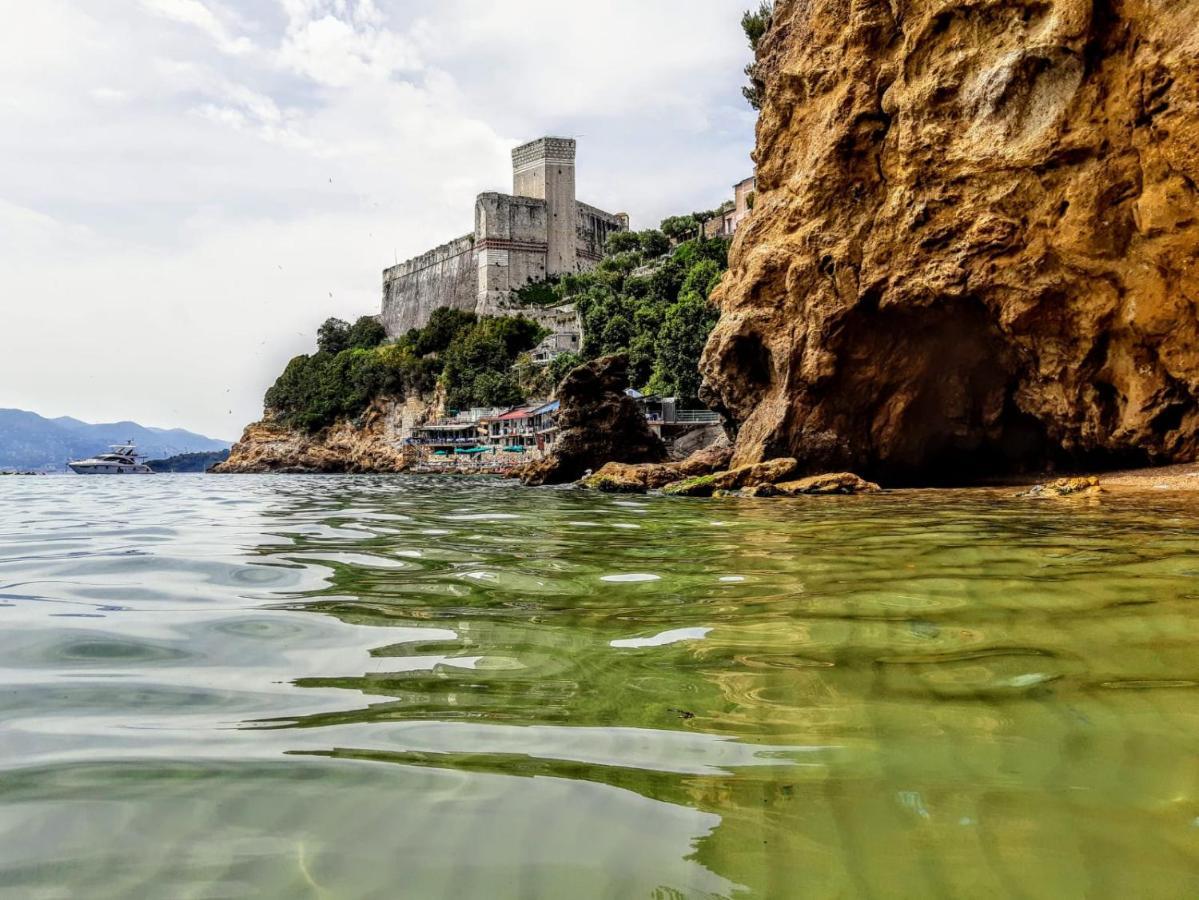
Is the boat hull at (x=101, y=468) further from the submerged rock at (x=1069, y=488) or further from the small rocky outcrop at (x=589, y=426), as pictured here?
the submerged rock at (x=1069, y=488)

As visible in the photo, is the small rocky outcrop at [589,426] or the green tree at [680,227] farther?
the green tree at [680,227]

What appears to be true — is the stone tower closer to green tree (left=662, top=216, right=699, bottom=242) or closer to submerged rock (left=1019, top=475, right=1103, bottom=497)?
green tree (left=662, top=216, right=699, bottom=242)

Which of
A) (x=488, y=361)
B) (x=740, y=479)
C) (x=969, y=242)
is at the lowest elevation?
(x=740, y=479)

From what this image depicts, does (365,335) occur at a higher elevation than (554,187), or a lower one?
lower

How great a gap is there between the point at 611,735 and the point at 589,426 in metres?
21.5

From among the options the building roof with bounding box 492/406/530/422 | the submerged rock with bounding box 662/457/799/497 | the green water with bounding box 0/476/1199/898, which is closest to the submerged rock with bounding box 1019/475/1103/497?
the submerged rock with bounding box 662/457/799/497

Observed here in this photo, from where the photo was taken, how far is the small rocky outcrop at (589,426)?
76.0 ft

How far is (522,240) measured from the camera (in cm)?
6294

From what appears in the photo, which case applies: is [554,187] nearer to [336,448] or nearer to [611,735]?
[336,448]

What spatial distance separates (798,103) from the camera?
55.3ft

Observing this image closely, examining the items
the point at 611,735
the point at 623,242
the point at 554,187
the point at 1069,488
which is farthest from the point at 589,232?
the point at 611,735

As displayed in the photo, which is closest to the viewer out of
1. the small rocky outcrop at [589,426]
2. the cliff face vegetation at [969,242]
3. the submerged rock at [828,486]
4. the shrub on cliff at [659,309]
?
the cliff face vegetation at [969,242]

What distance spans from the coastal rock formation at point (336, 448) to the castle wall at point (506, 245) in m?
12.2

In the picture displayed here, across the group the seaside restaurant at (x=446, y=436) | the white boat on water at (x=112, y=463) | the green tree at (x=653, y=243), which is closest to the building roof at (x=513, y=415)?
the seaside restaurant at (x=446, y=436)
